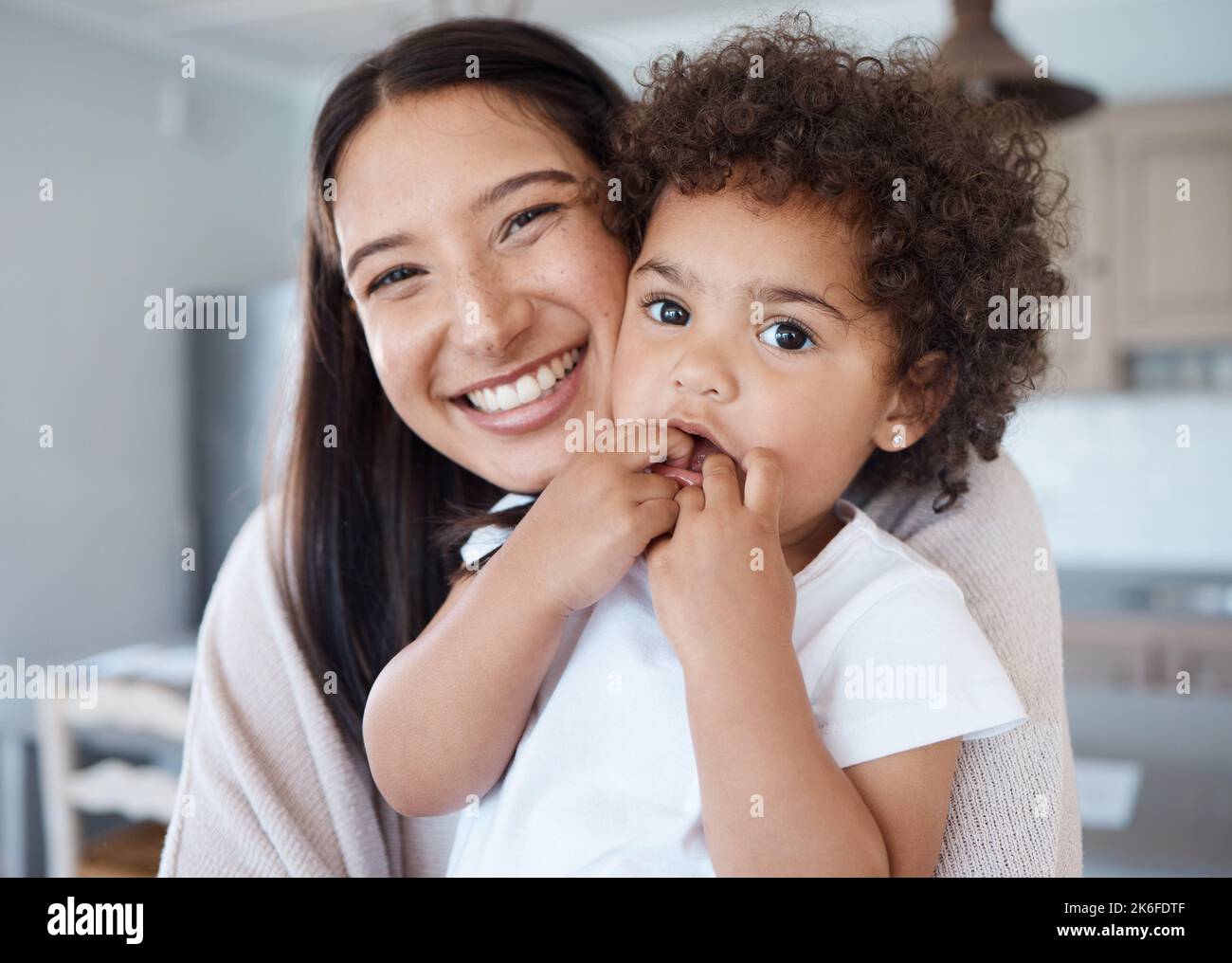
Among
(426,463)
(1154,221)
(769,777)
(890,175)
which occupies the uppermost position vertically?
(1154,221)

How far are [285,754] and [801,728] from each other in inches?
15.4

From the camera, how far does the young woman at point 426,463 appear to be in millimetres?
630

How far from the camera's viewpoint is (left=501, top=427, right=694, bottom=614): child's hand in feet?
1.77

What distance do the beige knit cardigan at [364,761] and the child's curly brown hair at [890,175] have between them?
7 centimetres

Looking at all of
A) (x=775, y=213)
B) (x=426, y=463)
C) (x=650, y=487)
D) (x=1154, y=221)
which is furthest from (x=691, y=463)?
(x=1154, y=221)

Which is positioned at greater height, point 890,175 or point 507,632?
point 890,175

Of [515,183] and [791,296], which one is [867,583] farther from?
[515,183]

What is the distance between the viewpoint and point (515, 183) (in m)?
0.64

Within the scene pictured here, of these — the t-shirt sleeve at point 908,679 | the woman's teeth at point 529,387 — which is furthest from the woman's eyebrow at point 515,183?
the t-shirt sleeve at point 908,679

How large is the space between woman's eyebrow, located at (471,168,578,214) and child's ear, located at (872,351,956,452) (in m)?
0.24

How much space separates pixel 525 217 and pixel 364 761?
0.37 meters

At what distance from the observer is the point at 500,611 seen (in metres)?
0.56

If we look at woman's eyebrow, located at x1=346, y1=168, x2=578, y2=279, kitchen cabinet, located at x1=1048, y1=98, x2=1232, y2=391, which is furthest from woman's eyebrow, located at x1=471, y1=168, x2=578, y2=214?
kitchen cabinet, located at x1=1048, y1=98, x2=1232, y2=391
